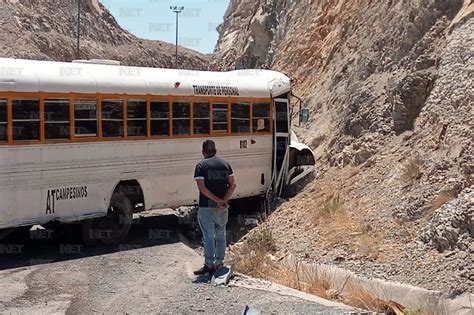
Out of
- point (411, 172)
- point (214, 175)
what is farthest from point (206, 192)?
point (411, 172)

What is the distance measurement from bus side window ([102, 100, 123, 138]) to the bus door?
470 centimetres

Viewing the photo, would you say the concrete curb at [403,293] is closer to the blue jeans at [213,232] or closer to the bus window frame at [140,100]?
the blue jeans at [213,232]

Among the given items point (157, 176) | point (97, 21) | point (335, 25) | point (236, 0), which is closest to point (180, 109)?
point (157, 176)

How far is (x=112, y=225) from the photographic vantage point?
43.1 feet

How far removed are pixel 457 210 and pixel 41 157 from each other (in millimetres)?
6415

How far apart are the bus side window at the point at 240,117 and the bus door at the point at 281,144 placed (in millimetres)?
1035

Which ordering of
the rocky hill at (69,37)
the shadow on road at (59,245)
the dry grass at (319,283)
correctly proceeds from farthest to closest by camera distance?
1. the rocky hill at (69,37)
2. the shadow on road at (59,245)
3. the dry grass at (319,283)

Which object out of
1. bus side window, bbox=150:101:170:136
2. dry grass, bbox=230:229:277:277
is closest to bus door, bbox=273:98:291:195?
dry grass, bbox=230:229:277:277

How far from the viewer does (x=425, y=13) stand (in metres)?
16.4

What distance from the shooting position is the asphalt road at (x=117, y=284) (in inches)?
338

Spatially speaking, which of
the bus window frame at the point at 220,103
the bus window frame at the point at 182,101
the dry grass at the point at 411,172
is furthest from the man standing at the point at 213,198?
the bus window frame at the point at 220,103

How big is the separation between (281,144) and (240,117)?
166 centimetres

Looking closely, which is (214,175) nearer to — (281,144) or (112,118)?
(112,118)

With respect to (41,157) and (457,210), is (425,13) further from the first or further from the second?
(41,157)
